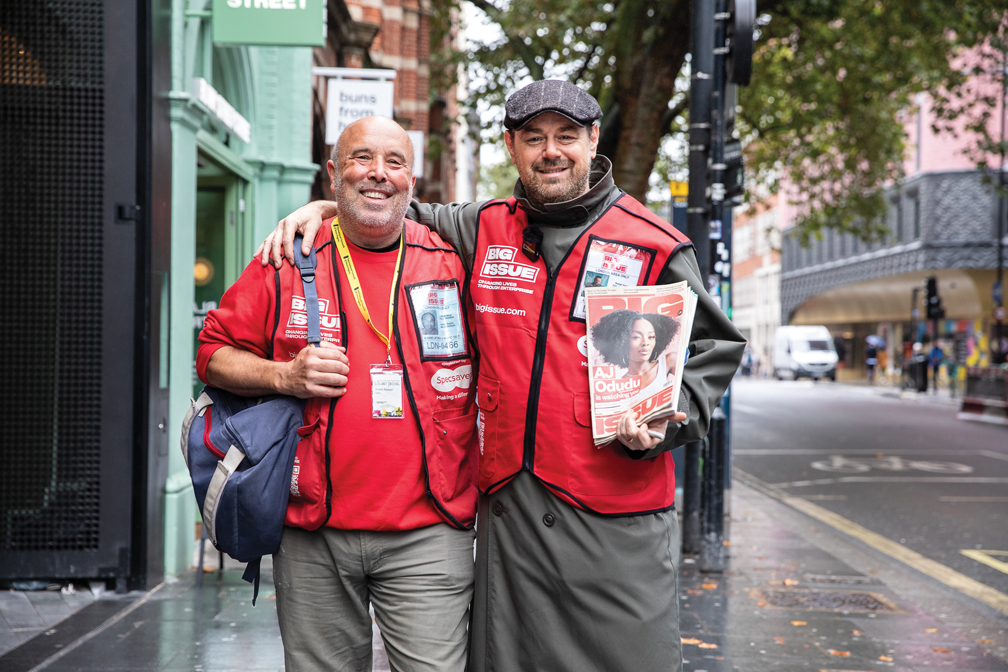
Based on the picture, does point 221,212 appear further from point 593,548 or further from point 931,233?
point 931,233

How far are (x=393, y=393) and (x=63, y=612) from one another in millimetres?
3540

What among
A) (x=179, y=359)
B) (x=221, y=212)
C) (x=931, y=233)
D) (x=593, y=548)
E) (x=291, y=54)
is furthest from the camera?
(x=931, y=233)

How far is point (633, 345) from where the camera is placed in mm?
2357

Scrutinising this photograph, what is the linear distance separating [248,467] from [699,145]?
4.83 m

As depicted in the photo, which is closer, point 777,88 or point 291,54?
point 291,54

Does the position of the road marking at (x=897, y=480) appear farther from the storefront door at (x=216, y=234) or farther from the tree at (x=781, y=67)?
the storefront door at (x=216, y=234)

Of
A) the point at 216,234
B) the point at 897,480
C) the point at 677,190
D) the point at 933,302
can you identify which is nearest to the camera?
the point at 216,234

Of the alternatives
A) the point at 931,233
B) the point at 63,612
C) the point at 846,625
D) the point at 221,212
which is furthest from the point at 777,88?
the point at 931,233

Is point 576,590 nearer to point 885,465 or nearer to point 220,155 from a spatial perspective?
point 220,155

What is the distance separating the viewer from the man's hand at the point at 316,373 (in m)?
2.34

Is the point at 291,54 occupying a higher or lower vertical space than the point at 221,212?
higher

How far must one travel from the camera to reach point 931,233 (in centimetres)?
3531

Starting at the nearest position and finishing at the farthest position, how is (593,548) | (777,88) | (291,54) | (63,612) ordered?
(593,548)
(63,612)
(291,54)
(777,88)

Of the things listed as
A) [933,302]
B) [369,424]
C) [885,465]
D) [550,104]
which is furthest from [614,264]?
[933,302]
